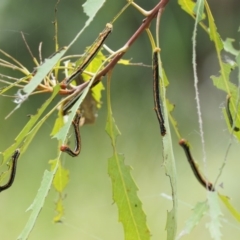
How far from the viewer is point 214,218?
1.21ft

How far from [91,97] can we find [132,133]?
925 millimetres

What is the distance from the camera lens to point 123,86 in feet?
5.83

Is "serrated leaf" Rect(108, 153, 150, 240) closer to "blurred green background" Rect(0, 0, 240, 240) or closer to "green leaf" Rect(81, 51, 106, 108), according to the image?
"green leaf" Rect(81, 51, 106, 108)

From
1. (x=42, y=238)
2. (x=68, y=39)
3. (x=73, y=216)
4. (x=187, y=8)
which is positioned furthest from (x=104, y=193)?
(x=187, y=8)

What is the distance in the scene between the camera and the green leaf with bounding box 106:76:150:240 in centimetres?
50

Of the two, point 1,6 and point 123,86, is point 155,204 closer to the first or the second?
point 123,86

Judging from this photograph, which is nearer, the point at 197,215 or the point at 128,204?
the point at 197,215

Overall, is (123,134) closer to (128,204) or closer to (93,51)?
(128,204)

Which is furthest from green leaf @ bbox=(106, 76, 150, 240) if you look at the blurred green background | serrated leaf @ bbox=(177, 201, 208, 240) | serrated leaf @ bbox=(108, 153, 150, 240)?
the blurred green background

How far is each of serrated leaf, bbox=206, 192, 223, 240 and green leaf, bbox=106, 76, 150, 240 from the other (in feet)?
0.39

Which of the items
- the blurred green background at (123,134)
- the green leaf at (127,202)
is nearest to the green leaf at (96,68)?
the green leaf at (127,202)

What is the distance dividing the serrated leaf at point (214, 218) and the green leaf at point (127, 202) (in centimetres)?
12

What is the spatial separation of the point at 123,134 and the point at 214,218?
121cm

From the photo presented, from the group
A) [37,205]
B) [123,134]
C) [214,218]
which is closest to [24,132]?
[37,205]
